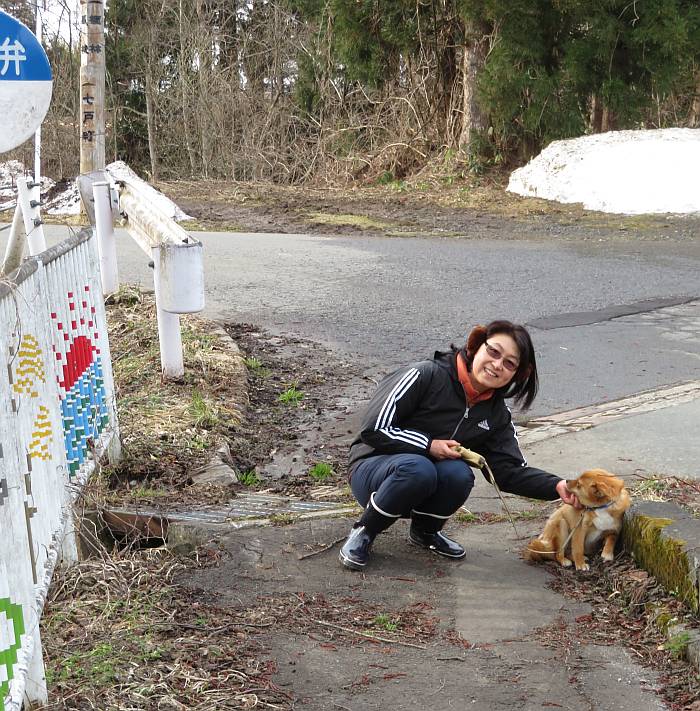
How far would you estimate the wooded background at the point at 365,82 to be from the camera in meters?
17.9

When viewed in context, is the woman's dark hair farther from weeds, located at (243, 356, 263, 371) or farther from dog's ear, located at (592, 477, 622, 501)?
weeds, located at (243, 356, 263, 371)

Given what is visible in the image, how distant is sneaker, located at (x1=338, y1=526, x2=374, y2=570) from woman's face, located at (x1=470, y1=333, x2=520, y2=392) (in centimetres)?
88

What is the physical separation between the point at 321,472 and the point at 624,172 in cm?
1236

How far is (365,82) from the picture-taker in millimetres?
22328

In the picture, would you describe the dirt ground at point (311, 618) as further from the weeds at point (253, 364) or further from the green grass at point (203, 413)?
the weeds at point (253, 364)

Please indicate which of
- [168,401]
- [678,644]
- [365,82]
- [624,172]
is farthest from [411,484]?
[365,82]

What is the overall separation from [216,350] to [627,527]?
13.7 ft

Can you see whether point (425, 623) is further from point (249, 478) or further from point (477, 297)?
point (477, 297)

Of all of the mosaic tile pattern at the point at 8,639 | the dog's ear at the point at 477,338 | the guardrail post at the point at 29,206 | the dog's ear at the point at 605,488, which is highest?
the guardrail post at the point at 29,206

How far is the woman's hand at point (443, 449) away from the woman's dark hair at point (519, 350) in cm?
37

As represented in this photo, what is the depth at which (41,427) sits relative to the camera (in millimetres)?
3752

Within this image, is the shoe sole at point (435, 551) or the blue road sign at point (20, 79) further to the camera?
the blue road sign at point (20, 79)

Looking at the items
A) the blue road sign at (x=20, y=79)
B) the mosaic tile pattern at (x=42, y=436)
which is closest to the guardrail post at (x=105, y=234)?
the blue road sign at (x=20, y=79)

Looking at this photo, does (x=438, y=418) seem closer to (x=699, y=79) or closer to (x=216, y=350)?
(x=216, y=350)
